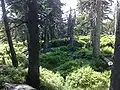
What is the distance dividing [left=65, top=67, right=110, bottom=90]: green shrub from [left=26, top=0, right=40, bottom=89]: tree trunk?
213cm

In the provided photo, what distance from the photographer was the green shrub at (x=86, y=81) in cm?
1309

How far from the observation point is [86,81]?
13.5 m

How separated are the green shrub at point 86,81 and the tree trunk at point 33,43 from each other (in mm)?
2131

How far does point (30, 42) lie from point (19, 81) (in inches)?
66.5

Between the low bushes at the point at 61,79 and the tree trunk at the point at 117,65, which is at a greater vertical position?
the tree trunk at the point at 117,65

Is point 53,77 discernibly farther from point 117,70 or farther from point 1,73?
point 117,70

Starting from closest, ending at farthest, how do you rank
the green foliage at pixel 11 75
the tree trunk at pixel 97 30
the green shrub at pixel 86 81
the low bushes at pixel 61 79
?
the green foliage at pixel 11 75 < the low bushes at pixel 61 79 < the green shrub at pixel 86 81 < the tree trunk at pixel 97 30

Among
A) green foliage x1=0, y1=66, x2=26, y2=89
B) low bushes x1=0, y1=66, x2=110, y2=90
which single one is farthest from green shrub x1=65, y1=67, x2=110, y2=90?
green foliage x1=0, y1=66, x2=26, y2=89

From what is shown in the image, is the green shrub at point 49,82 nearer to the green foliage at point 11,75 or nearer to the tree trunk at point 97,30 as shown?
the green foliage at point 11,75

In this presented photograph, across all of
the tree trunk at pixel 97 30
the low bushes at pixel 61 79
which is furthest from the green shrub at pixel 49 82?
the tree trunk at pixel 97 30

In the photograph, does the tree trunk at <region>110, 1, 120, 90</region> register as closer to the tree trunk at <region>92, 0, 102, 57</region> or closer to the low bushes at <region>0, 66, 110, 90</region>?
the low bushes at <region>0, 66, 110, 90</region>

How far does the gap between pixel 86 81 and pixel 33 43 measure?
154 inches

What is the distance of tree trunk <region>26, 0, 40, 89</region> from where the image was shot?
428 inches

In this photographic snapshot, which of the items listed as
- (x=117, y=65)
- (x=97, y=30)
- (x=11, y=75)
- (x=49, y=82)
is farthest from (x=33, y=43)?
(x=97, y=30)
